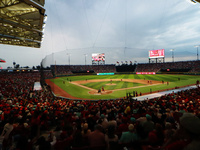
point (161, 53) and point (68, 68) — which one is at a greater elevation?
point (161, 53)

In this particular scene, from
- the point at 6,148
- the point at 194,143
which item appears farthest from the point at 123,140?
the point at 6,148

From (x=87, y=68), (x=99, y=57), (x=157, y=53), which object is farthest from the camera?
(x=87, y=68)

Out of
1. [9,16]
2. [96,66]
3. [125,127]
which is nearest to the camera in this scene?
[125,127]

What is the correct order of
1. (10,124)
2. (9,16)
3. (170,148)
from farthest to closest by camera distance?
(9,16), (10,124), (170,148)

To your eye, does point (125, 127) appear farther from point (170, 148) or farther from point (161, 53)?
point (161, 53)

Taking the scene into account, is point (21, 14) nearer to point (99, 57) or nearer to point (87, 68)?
point (99, 57)

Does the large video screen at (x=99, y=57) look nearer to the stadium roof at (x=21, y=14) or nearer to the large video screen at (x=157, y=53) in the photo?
the large video screen at (x=157, y=53)

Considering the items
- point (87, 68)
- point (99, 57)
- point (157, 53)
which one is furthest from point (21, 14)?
point (157, 53)

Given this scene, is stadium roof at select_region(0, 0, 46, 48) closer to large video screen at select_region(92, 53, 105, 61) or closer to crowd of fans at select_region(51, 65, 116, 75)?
crowd of fans at select_region(51, 65, 116, 75)

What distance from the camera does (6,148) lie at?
400cm

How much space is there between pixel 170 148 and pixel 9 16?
1567cm

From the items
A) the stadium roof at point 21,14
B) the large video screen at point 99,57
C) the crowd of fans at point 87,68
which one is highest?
the large video screen at point 99,57

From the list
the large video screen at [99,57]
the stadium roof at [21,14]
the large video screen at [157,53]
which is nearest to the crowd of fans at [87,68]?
the large video screen at [99,57]

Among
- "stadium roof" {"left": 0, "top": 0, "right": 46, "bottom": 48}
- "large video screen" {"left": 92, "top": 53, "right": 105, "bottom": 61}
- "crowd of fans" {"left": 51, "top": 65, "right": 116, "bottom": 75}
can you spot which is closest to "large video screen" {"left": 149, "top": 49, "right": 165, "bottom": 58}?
"crowd of fans" {"left": 51, "top": 65, "right": 116, "bottom": 75}
